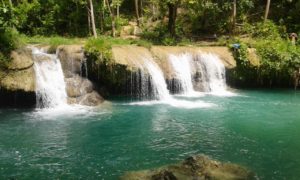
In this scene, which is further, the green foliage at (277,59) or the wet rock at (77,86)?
the green foliage at (277,59)

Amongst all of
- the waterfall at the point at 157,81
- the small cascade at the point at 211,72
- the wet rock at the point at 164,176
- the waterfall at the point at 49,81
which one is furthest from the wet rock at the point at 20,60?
the wet rock at the point at 164,176

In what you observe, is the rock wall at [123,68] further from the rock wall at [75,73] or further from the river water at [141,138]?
the river water at [141,138]

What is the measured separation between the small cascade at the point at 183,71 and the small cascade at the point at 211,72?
25.6 inches

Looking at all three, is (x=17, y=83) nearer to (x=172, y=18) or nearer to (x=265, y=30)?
(x=172, y=18)

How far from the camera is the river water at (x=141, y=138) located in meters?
11.5

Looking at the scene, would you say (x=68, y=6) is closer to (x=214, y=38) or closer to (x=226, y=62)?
(x=214, y=38)

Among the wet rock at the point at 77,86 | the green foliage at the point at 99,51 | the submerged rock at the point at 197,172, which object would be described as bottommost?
the submerged rock at the point at 197,172

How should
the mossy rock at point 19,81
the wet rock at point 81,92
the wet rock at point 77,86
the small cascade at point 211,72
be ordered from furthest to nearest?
the small cascade at point 211,72 → the wet rock at point 77,86 → the wet rock at point 81,92 → the mossy rock at point 19,81

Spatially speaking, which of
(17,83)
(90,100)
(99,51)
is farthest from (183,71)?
(17,83)

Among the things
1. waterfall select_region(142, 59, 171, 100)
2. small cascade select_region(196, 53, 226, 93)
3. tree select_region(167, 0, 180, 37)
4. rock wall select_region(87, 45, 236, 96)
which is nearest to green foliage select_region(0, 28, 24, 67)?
rock wall select_region(87, 45, 236, 96)

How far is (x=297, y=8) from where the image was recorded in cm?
3036

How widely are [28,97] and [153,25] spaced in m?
16.5

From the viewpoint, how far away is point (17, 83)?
18.2m

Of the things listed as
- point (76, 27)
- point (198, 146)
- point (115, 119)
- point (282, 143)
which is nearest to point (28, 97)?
point (115, 119)
